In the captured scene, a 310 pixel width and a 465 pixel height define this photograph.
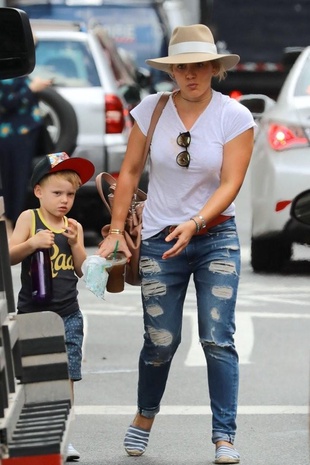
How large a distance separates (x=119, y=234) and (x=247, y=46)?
81.1 ft

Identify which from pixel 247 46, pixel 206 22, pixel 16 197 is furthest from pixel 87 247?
pixel 206 22

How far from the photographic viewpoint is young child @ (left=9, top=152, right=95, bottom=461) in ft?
22.4

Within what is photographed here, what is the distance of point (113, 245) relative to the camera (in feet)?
22.2

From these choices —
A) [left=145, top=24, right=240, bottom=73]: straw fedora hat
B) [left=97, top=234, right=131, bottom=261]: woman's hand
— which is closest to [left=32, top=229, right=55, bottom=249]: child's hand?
[left=97, top=234, right=131, bottom=261]: woman's hand

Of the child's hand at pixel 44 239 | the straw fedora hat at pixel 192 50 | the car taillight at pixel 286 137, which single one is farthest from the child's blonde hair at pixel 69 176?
the car taillight at pixel 286 137

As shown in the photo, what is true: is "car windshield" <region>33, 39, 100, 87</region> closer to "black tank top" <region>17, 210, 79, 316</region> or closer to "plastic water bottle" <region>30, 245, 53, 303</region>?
"black tank top" <region>17, 210, 79, 316</region>

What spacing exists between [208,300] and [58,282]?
2.05 feet

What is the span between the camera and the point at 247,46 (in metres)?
31.2

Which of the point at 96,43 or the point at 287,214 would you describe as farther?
the point at 96,43

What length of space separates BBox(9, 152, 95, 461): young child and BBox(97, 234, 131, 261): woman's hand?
14 centimetres

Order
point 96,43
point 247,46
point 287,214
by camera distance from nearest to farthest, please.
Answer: point 287,214 → point 96,43 → point 247,46

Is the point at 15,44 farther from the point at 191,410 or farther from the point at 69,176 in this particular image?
the point at 191,410

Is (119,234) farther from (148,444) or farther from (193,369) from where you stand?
(193,369)

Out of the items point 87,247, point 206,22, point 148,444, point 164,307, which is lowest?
point 206,22
